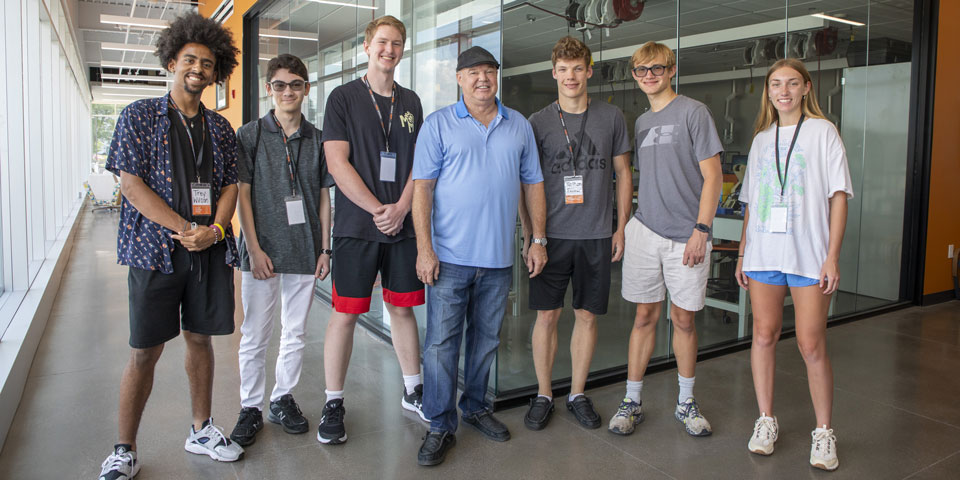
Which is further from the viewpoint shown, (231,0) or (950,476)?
(231,0)

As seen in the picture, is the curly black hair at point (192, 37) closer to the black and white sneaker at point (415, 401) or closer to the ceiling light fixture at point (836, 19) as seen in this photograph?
the black and white sneaker at point (415, 401)

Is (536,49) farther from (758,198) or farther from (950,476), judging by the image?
(950,476)

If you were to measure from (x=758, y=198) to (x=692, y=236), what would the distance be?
0.30m

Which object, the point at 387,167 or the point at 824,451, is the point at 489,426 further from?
the point at 824,451

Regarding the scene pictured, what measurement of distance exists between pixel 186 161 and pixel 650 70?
6.13 ft

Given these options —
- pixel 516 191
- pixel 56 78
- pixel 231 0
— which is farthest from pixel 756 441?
pixel 56 78

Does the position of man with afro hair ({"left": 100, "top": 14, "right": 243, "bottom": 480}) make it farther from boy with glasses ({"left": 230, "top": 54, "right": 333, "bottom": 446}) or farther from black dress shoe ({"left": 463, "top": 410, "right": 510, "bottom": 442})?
black dress shoe ({"left": 463, "top": 410, "right": 510, "bottom": 442})

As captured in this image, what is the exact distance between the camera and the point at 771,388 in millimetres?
2631

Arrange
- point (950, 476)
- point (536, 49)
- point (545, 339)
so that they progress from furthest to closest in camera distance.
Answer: point (536, 49), point (545, 339), point (950, 476)

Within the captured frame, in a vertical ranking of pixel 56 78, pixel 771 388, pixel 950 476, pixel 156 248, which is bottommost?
pixel 950 476

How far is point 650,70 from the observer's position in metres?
2.69

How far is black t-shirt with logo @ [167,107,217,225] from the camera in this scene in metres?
2.25

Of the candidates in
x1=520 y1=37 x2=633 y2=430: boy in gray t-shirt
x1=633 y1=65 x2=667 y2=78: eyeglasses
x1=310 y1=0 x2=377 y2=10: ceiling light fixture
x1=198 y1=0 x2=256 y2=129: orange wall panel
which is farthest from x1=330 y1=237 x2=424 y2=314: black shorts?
x1=198 y1=0 x2=256 y2=129: orange wall panel

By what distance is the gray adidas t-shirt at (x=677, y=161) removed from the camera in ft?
8.68
